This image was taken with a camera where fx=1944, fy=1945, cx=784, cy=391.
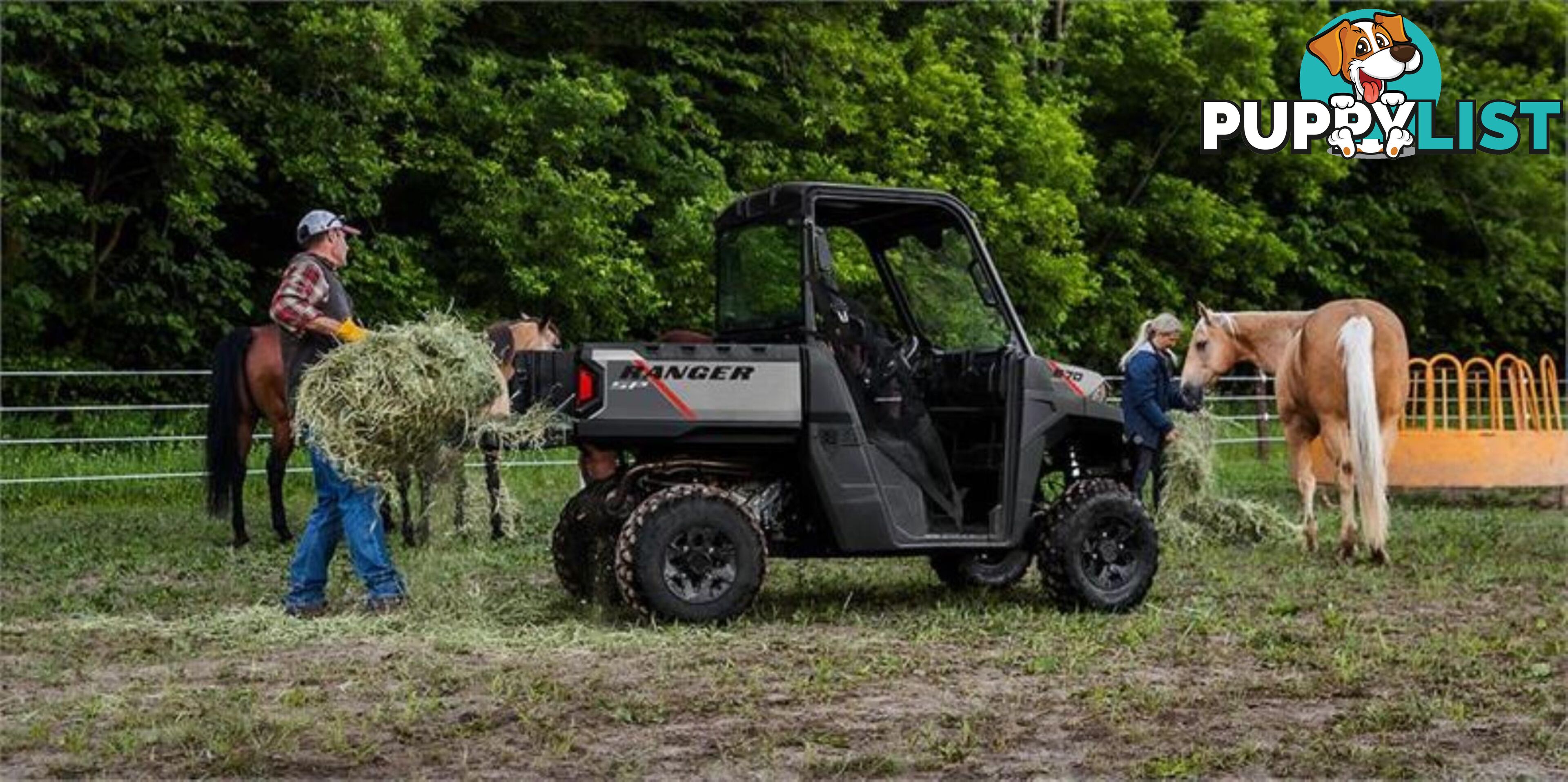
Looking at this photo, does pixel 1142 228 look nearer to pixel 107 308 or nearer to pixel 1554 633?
pixel 107 308

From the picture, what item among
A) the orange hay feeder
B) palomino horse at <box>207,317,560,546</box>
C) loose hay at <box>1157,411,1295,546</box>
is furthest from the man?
the orange hay feeder

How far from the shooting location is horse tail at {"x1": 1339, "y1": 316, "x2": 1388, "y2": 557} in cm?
1223

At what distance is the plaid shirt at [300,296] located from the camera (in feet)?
29.6

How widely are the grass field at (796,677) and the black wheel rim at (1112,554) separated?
0.25 meters

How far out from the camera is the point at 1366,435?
12352 mm

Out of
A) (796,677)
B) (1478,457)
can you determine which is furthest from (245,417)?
(1478,457)

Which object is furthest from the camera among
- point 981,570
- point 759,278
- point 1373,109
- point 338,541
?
point 1373,109

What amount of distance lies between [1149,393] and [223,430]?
6.35 metres

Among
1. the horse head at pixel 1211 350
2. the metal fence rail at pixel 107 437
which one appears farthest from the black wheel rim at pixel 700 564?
the metal fence rail at pixel 107 437

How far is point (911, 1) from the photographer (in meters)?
28.9

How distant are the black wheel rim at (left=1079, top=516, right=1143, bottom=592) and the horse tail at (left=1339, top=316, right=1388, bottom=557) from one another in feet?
10.6

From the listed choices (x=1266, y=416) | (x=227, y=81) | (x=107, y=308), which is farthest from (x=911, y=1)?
(x=107, y=308)

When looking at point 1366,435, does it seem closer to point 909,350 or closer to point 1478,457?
point 909,350

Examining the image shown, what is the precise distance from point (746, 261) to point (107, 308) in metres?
11.7
